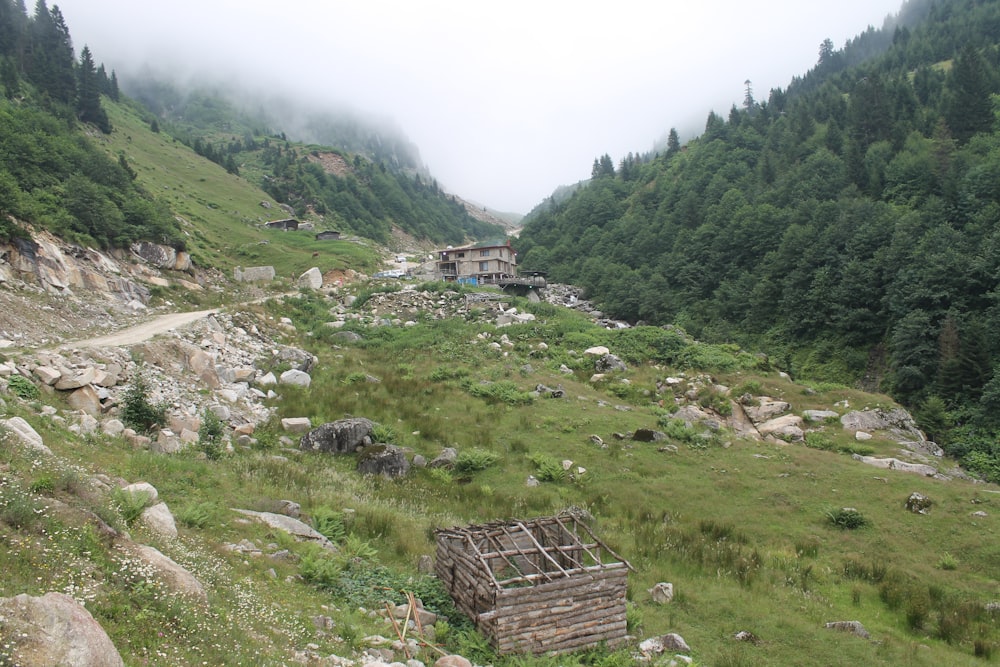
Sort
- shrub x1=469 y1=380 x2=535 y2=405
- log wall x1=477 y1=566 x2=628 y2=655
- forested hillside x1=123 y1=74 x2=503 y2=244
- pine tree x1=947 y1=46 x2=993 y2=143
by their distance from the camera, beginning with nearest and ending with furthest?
1. log wall x1=477 y1=566 x2=628 y2=655
2. shrub x1=469 y1=380 x2=535 y2=405
3. pine tree x1=947 y1=46 x2=993 y2=143
4. forested hillside x1=123 y1=74 x2=503 y2=244

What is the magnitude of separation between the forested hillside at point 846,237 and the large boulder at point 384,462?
29569 mm

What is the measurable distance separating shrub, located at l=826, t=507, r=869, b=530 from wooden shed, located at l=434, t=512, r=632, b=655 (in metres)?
9.94

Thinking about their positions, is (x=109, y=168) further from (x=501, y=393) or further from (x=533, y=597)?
(x=533, y=597)

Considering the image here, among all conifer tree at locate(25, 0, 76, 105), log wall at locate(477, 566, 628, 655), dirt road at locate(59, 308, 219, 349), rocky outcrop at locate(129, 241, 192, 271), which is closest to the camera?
log wall at locate(477, 566, 628, 655)

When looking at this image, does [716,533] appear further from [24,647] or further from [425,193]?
[425,193]

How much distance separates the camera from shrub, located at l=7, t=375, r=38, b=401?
41.2ft

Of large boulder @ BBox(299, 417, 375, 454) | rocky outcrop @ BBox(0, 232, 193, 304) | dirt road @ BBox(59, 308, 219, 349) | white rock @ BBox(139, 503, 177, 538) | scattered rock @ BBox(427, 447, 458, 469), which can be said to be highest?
rocky outcrop @ BBox(0, 232, 193, 304)

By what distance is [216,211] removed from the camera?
7175 cm

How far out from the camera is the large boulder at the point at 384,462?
1747cm

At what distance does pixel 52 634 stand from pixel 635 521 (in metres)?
14.4

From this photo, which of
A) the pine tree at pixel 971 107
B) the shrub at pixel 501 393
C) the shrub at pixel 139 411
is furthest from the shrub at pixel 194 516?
the pine tree at pixel 971 107

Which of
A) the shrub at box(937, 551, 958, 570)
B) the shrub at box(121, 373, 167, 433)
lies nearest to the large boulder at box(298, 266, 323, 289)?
the shrub at box(121, 373, 167, 433)

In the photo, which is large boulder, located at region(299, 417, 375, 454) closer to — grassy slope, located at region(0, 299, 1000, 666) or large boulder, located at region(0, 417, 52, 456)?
grassy slope, located at region(0, 299, 1000, 666)

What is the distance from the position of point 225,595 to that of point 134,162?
85.7 meters
